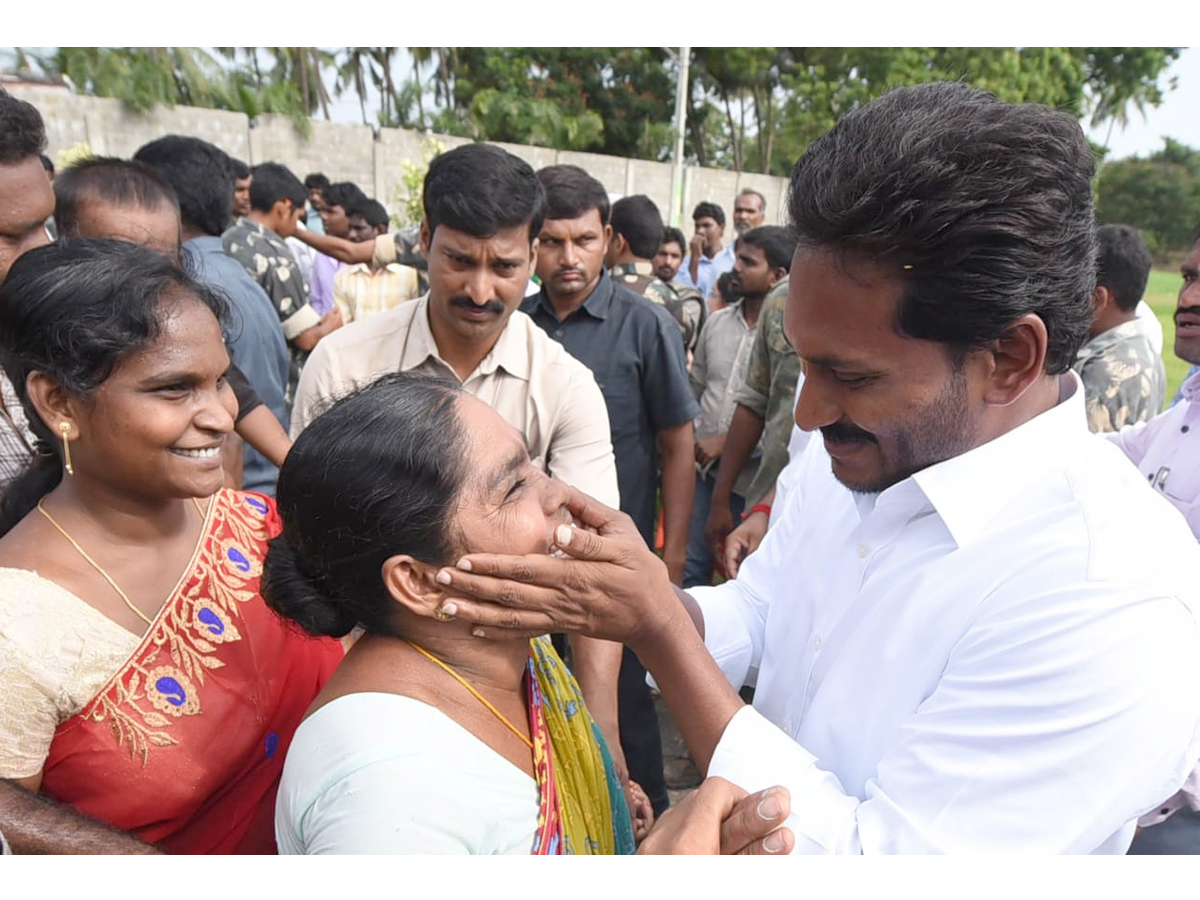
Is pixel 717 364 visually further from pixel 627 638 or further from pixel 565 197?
→ pixel 627 638

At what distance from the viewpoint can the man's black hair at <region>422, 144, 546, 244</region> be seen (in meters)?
2.88

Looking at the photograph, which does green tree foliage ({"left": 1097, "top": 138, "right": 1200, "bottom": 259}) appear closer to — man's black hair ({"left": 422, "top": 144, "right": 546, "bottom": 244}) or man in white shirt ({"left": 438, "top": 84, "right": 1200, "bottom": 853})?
man's black hair ({"left": 422, "top": 144, "right": 546, "bottom": 244})

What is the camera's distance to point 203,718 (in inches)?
70.7

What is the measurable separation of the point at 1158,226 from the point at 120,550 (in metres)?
27.5

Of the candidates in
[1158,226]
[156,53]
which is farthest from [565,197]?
[1158,226]

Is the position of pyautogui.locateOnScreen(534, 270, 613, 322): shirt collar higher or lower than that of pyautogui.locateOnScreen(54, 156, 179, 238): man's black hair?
lower

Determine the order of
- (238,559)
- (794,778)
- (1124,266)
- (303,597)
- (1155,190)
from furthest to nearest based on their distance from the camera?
(1155,190)
(1124,266)
(238,559)
(303,597)
(794,778)

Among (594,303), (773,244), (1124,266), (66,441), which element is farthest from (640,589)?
(773,244)

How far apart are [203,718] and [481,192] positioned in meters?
1.89

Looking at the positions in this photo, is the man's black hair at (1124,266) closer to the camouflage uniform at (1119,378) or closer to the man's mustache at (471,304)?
the camouflage uniform at (1119,378)

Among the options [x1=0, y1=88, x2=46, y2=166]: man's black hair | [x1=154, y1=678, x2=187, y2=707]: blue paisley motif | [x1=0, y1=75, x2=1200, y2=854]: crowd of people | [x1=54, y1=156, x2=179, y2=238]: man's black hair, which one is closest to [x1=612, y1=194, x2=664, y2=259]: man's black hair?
[x1=54, y1=156, x2=179, y2=238]: man's black hair

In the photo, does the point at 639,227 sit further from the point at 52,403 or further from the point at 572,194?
the point at 52,403

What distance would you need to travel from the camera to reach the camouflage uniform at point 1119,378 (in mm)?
4223

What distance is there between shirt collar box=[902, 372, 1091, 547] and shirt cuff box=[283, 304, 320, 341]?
4784 millimetres
